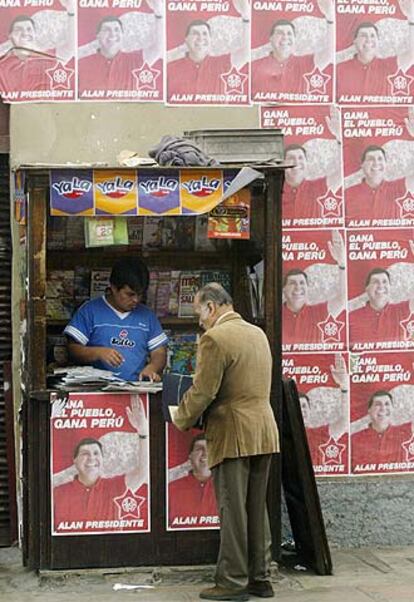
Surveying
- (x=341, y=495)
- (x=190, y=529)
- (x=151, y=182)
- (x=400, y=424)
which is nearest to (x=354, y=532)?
(x=341, y=495)

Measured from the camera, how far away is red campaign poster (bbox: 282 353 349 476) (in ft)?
26.7

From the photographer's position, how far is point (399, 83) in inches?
327

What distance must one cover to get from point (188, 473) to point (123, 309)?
1275 mm

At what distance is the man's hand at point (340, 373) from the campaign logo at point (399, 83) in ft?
6.46

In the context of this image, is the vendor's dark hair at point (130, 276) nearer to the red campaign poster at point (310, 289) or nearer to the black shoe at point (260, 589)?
the red campaign poster at point (310, 289)

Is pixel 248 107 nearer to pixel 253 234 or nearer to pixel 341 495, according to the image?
pixel 253 234

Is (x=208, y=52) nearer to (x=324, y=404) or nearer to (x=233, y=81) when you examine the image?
(x=233, y=81)

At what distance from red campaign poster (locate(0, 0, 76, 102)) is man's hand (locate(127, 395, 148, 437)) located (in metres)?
2.25

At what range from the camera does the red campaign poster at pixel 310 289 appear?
8148 mm

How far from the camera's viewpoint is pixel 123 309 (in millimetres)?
7848

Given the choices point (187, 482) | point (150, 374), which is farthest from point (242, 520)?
point (150, 374)

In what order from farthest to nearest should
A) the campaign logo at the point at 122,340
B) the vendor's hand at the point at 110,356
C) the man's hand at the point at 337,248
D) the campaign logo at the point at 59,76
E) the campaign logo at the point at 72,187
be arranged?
the man's hand at the point at 337,248 → the campaign logo at the point at 59,76 → the campaign logo at the point at 122,340 → the vendor's hand at the point at 110,356 → the campaign logo at the point at 72,187

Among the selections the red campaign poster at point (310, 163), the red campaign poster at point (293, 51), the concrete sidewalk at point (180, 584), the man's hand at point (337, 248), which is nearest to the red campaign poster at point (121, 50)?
the red campaign poster at point (293, 51)

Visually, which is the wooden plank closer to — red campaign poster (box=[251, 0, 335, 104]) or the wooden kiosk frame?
the wooden kiosk frame
